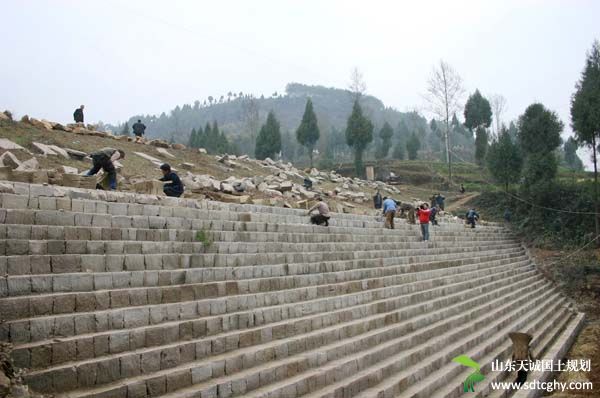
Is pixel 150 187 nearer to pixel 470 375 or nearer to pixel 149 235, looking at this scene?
pixel 149 235

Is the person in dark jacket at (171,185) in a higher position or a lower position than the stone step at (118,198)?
higher

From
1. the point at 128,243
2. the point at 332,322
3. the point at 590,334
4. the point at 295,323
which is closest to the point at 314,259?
the point at 332,322

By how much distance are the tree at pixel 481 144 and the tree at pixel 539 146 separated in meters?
16.4

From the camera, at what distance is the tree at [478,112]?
46.0 metres

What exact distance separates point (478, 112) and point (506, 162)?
1995 cm

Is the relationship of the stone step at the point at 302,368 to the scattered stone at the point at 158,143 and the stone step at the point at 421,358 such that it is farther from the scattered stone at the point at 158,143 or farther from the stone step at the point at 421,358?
the scattered stone at the point at 158,143

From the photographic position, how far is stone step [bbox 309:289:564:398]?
5.27 m

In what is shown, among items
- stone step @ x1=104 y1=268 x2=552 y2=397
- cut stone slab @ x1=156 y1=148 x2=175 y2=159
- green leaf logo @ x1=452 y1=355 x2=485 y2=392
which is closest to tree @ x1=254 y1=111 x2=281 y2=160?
cut stone slab @ x1=156 y1=148 x2=175 y2=159

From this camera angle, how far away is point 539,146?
2570 cm

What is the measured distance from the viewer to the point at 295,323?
5.90 m

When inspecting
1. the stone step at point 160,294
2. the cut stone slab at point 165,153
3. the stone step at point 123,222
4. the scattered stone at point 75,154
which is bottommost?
the stone step at point 160,294

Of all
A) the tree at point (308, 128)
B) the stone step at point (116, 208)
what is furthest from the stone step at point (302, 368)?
the tree at point (308, 128)

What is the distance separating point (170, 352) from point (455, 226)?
56.0ft

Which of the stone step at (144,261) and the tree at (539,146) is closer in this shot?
the stone step at (144,261)
